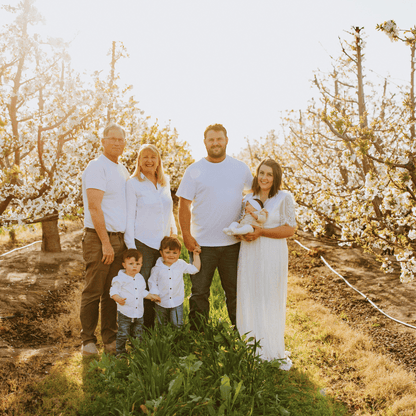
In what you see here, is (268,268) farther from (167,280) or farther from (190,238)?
(167,280)

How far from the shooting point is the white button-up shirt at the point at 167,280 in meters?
3.63

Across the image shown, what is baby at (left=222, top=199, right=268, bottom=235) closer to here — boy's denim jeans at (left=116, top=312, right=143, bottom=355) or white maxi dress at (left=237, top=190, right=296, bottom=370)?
white maxi dress at (left=237, top=190, right=296, bottom=370)

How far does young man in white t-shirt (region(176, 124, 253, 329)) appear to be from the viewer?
12.4 ft

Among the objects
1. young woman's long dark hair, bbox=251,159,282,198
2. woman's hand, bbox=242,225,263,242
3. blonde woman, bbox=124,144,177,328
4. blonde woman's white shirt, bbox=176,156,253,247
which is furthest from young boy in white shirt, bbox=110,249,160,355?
young woman's long dark hair, bbox=251,159,282,198

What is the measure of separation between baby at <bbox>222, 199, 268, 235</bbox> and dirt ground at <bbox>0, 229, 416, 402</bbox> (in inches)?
94.7

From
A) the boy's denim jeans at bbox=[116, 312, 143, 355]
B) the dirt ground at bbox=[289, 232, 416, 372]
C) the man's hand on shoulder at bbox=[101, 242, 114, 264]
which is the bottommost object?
the dirt ground at bbox=[289, 232, 416, 372]

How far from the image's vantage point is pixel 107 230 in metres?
3.74

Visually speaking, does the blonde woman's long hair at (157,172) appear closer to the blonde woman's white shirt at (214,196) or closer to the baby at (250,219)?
the blonde woman's white shirt at (214,196)

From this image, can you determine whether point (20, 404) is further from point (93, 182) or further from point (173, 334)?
point (93, 182)

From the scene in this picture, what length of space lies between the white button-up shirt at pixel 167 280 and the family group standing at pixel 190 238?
0.01 m

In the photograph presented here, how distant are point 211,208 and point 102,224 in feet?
3.64

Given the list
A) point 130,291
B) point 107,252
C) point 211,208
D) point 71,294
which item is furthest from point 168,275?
point 71,294

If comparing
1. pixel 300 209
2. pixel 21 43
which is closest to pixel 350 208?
pixel 300 209

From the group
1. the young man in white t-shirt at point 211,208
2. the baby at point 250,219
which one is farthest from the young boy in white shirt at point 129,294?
the baby at point 250,219
